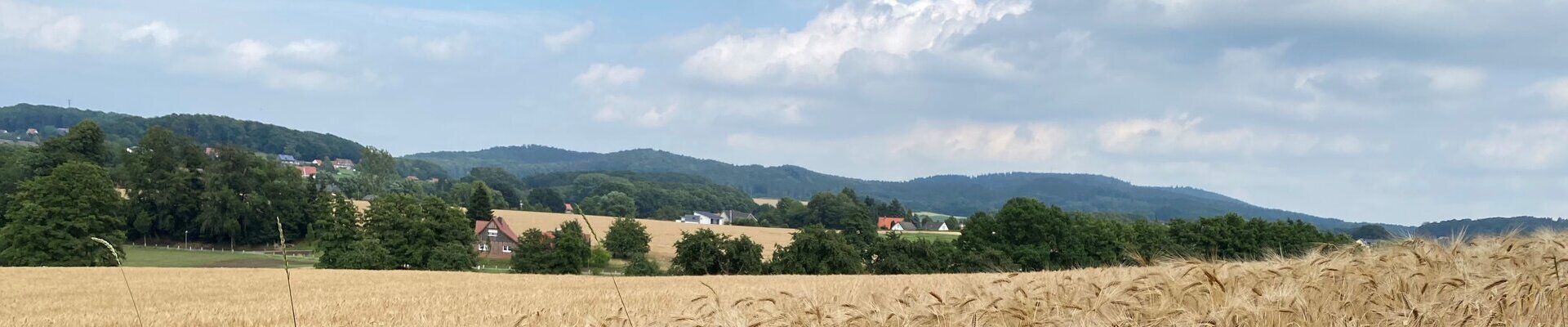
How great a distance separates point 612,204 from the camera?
119m

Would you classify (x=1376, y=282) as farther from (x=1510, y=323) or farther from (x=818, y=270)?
(x=818, y=270)

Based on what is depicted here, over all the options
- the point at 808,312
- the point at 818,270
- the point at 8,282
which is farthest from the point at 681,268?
the point at 808,312

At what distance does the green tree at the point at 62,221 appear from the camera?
5072cm

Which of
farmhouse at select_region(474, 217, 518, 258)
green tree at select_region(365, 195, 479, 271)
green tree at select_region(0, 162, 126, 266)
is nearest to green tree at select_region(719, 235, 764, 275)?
green tree at select_region(365, 195, 479, 271)

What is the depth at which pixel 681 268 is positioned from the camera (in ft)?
168

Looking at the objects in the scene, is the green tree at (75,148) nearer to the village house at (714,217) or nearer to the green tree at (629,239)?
the green tree at (629,239)

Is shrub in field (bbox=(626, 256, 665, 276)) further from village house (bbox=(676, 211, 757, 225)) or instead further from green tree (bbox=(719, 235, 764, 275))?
village house (bbox=(676, 211, 757, 225))

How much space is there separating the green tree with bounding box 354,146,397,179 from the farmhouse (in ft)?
140

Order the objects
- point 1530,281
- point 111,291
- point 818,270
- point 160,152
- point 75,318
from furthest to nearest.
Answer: point 160,152, point 818,270, point 111,291, point 75,318, point 1530,281

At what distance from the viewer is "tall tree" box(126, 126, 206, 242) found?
237 feet

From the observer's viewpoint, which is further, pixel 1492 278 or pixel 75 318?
pixel 75 318

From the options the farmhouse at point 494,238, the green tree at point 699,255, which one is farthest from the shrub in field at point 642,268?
the farmhouse at point 494,238

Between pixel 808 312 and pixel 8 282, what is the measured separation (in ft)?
94.3

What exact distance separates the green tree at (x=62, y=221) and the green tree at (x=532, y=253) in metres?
19.8
